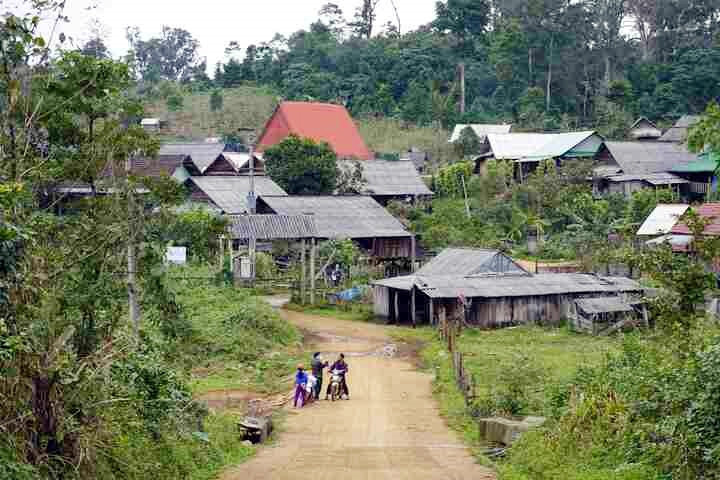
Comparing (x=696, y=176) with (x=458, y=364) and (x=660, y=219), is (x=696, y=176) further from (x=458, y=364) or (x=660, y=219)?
(x=458, y=364)

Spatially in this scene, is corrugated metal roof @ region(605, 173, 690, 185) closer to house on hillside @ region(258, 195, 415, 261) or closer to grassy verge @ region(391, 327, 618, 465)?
house on hillside @ region(258, 195, 415, 261)

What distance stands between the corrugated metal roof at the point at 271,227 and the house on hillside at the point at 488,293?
362 cm

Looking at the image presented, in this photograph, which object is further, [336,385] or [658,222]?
[658,222]

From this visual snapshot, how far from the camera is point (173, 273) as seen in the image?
1334 inches

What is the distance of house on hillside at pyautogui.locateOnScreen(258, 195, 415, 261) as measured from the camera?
37.5 meters

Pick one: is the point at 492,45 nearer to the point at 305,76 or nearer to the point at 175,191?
the point at 305,76

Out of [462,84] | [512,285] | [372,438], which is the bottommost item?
[372,438]

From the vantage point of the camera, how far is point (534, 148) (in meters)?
53.1

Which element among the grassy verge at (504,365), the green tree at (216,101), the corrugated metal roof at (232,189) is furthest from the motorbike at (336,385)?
the green tree at (216,101)

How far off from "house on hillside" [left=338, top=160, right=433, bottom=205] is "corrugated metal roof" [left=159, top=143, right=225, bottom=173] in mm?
6831

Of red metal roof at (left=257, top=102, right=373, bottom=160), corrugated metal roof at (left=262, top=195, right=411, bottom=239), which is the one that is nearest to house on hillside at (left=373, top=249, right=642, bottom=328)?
corrugated metal roof at (left=262, top=195, right=411, bottom=239)

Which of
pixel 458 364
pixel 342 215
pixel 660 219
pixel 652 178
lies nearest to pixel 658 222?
pixel 660 219

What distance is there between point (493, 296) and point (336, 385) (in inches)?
423

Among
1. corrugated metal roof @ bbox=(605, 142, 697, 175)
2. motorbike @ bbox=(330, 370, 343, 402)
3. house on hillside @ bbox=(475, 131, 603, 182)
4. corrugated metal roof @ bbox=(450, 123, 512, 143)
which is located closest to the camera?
motorbike @ bbox=(330, 370, 343, 402)
